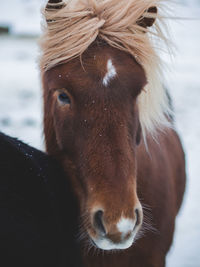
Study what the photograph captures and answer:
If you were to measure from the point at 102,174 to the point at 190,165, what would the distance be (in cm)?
419

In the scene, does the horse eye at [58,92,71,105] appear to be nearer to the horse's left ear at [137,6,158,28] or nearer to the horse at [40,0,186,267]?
the horse at [40,0,186,267]

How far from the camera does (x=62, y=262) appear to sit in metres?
1.37

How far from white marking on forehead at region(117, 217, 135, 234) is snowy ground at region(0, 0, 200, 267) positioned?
1200 mm

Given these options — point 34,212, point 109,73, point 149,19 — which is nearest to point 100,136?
point 109,73

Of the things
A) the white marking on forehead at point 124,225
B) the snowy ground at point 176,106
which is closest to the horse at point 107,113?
the white marking on forehead at point 124,225

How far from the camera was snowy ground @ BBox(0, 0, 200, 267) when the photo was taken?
3625 mm

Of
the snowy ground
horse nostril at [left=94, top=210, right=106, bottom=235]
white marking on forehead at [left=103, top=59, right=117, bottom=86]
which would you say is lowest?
the snowy ground

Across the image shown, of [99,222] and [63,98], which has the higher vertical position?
[63,98]

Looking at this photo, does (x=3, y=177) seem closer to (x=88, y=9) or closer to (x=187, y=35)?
(x=88, y=9)

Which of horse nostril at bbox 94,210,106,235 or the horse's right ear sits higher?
the horse's right ear

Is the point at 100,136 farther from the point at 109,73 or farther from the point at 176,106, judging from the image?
the point at 176,106

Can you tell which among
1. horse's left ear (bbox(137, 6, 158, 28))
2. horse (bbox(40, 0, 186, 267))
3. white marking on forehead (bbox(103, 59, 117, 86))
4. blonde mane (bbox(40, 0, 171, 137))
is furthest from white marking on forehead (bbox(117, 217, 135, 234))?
horse's left ear (bbox(137, 6, 158, 28))

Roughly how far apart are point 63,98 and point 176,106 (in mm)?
6168

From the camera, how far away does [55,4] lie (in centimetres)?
163
